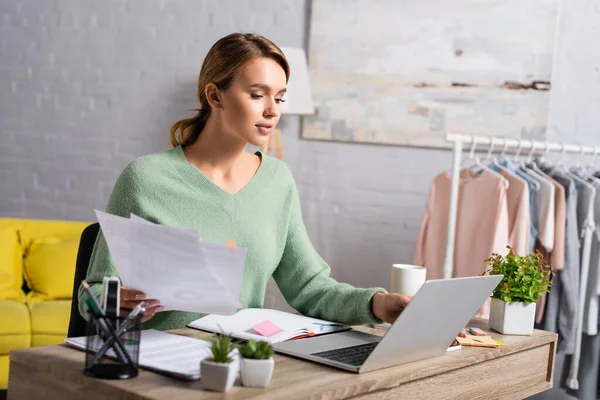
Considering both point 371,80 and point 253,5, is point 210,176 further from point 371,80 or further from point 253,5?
point 253,5

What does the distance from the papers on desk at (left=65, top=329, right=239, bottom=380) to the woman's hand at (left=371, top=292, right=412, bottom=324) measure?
1.28ft

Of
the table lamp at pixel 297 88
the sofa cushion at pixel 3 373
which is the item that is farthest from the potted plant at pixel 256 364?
the table lamp at pixel 297 88

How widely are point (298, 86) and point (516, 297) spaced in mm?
2038

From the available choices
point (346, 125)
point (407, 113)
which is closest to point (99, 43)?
point (346, 125)

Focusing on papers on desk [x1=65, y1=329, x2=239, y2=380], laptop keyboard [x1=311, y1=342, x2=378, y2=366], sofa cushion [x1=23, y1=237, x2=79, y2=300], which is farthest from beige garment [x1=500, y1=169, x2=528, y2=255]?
sofa cushion [x1=23, y1=237, x2=79, y2=300]

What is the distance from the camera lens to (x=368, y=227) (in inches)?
147

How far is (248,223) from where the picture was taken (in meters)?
1.82

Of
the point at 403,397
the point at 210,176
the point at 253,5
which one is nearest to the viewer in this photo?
the point at 403,397

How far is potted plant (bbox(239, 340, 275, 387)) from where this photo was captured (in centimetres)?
115

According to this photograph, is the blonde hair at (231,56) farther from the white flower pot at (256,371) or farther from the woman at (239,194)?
the white flower pot at (256,371)

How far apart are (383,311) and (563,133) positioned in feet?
6.81

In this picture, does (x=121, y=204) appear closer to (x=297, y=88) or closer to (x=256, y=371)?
(x=256, y=371)

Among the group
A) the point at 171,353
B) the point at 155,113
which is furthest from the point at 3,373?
the point at 171,353

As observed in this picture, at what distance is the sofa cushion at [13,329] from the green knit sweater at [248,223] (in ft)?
5.41
